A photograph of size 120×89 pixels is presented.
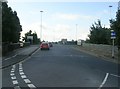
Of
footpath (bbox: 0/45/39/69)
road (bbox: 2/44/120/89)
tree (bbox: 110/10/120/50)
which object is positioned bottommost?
footpath (bbox: 0/45/39/69)

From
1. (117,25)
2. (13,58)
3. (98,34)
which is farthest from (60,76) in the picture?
(98,34)

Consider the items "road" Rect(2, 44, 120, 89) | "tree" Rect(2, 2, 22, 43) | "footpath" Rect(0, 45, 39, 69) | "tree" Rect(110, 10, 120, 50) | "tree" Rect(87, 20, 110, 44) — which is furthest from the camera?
"tree" Rect(87, 20, 110, 44)

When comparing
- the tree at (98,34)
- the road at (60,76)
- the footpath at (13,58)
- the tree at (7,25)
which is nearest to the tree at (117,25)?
the footpath at (13,58)

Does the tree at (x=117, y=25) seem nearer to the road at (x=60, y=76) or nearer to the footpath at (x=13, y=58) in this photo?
the footpath at (x=13, y=58)

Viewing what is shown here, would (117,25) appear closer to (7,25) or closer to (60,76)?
(7,25)

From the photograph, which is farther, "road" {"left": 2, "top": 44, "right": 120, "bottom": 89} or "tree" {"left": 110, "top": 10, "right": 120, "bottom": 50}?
"tree" {"left": 110, "top": 10, "right": 120, "bottom": 50}

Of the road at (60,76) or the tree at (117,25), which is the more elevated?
the tree at (117,25)

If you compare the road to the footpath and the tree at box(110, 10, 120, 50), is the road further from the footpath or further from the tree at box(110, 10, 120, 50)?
the tree at box(110, 10, 120, 50)

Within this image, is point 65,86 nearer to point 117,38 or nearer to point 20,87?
point 20,87

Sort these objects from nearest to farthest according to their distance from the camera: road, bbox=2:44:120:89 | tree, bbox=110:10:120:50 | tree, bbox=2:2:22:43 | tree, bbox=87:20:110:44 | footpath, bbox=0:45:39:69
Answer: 1. road, bbox=2:44:120:89
2. footpath, bbox=0:45:39:69
3. tree, bbox=110:10:120:50
4. tree, bbox=2:2:22:43
5. tree, bbox=87:20:110:44

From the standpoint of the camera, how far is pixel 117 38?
45.2m

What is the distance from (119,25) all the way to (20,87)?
29.3 m

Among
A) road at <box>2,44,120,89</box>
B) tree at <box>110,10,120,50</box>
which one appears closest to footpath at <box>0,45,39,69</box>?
road at <box>2,44,120,89</box>

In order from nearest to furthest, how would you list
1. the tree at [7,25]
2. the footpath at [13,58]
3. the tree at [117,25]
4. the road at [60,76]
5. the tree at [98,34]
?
the road at [60,76] → the footpath at [13,58] → the tree at [117,25] → the tree at [7,25] → the tree at [98,34]
